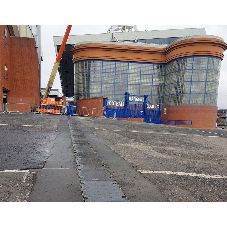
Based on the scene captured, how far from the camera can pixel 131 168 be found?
255 centimetres

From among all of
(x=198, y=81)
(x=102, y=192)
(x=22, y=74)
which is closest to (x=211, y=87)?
(x=198, y=81)

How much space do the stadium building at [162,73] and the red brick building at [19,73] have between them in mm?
6424

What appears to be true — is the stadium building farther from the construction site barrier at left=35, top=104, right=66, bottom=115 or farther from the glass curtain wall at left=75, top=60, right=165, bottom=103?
the construction site barrier at left=35, top=104, right=66, bottom=115

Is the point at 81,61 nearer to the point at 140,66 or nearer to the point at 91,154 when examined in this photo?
the point at 140,66

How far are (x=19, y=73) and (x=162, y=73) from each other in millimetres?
21277

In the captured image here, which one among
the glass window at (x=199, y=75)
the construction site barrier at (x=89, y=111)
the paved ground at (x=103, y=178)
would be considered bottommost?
the construction site barrier at (x=89, y=111)

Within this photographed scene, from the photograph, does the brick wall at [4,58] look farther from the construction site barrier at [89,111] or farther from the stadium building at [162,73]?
the construction site barrier at [89,111]

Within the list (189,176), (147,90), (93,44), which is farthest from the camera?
(147,90)

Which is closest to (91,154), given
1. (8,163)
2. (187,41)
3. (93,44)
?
(8,163)

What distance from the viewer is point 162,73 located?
25.7 meters

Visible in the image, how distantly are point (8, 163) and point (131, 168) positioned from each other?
1853 mm

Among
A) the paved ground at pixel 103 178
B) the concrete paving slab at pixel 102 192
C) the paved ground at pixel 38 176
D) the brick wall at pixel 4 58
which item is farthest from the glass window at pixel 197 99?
the brick wall at pixel 4 58

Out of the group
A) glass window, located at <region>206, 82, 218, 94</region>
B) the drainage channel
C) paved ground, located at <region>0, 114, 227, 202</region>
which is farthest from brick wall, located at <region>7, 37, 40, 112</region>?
the drainage channel

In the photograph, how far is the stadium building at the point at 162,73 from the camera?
20761 millimetres
